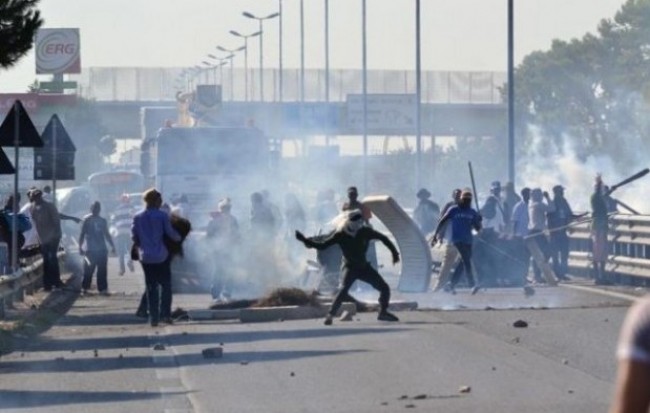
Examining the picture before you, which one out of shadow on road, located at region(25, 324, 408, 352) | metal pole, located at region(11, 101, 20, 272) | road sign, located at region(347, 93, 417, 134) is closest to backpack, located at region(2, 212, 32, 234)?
metal pole, located at region(11, 101, 20, 272)

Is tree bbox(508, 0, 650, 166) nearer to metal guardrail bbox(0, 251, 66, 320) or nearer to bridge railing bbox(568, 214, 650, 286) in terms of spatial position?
bridge railing bbox(568, 214, 650, 286)

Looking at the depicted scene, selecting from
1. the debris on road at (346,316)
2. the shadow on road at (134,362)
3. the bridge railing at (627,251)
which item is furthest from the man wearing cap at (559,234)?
the shadow on road at (134,362)

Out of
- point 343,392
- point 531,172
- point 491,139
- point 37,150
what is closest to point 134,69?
point 491,139

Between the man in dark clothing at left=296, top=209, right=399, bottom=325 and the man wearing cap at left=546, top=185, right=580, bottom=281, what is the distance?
440 inches

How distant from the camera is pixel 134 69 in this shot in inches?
4341

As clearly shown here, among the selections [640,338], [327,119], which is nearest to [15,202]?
[640,338]

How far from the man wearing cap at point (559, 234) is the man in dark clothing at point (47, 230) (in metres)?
8.42

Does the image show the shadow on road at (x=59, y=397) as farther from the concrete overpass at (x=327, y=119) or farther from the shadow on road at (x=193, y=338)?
the concrete overpass at (x=327, y=119)

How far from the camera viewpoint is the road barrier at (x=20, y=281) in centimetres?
2450

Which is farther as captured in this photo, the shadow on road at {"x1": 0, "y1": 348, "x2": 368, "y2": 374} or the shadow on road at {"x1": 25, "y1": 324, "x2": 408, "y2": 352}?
A: the shadow on road at {"x1": 25, "y1": 324, "x2": 408, "y2": 352}

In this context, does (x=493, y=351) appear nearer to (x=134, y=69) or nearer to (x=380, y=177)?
(x=380, y=177)

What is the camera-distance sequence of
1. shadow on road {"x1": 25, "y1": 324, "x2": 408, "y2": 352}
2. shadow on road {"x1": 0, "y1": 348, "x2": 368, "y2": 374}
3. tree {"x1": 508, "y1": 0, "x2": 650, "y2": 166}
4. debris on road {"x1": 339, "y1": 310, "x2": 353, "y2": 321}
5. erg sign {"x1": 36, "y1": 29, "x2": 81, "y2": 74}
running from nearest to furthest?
1. shadow on road {"x1": 0, "y1": 348, "x2": 368, "y2": 374}
2. shadow on road {"x1": 25, "y1": 324, "x2": 408, "y2": 352}
3. debris on road {"x1": 339, "y1": 310, "x2": 353, "y2": 321}
4. erg sign {"x1": 36, "y1": 29, "x2": 81, "y2": 74}
5. tree {"x1": 508, "y1": 0, "x2": 650, "y2": 166}

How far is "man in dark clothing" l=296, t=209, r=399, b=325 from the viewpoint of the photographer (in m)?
21.7

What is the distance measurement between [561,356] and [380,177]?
72.9 metres
